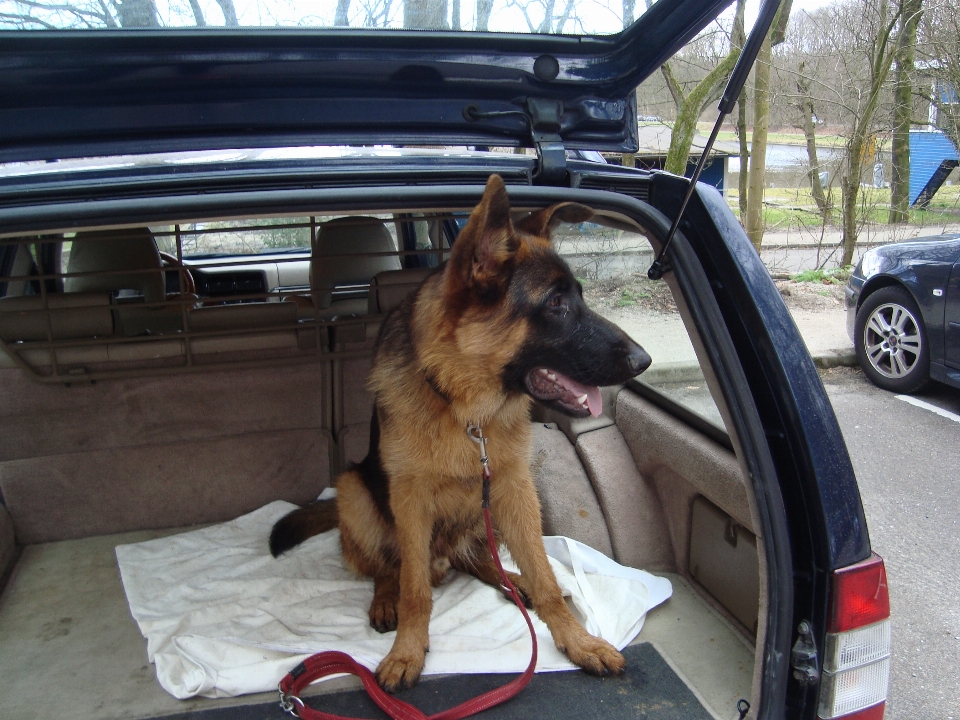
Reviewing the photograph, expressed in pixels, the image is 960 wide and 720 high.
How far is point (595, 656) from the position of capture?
221cm

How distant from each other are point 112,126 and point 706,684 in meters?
2.26

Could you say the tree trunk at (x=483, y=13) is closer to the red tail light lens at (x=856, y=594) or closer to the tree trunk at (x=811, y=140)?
the red tail light lens at (x=856, y=594)

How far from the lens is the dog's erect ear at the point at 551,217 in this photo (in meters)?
1.88

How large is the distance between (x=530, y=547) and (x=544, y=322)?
2.87 ft

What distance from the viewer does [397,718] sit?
1999mm

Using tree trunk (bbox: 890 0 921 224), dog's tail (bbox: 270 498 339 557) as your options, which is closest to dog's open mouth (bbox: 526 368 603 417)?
dog's tail (bbox: 270 498 339 557)

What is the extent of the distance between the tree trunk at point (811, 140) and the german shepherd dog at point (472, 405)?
27.1ft

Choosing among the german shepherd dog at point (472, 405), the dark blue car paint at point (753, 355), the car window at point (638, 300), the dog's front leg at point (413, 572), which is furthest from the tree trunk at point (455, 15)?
the dog's front leg at point (413, 572)

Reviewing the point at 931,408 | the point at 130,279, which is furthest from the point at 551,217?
the point at 931,408

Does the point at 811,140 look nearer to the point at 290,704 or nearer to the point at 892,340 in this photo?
the point at 892,340

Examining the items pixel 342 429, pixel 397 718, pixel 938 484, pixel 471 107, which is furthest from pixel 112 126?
pixel 938 484

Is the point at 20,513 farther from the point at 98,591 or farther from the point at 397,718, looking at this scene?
the point at 397,718

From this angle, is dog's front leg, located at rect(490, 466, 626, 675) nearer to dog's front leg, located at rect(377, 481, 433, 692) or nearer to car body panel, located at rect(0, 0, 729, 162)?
dog's front leg, located at rect(377, 481, 433, 692)

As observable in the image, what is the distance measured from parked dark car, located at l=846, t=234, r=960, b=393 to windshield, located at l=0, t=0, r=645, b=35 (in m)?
5.22
